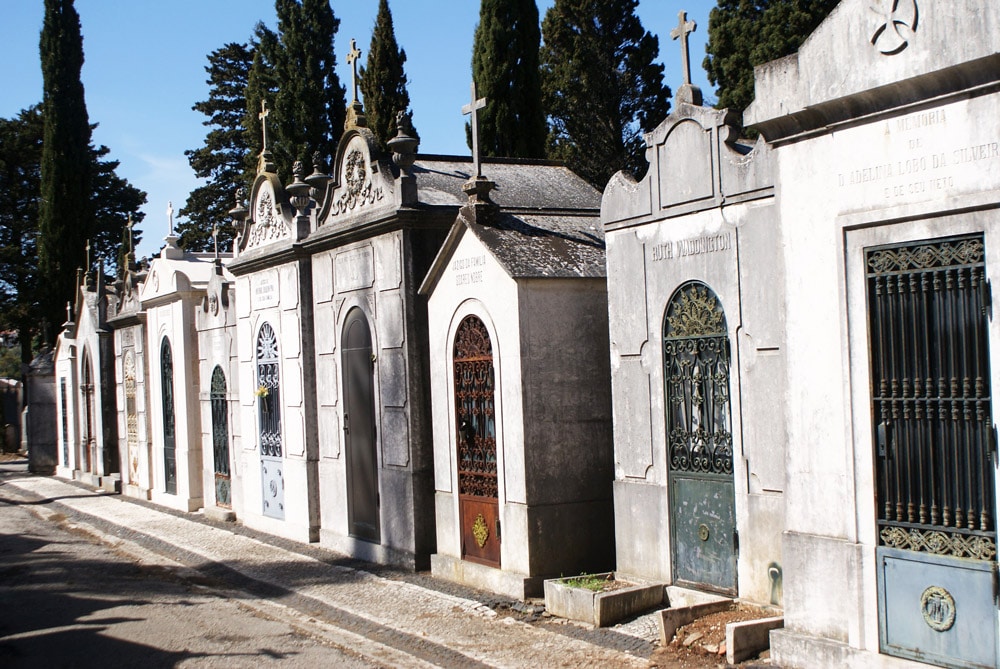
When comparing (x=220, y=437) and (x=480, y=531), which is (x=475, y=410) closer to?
(x=480, y=531)

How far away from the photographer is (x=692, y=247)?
25.7 feet

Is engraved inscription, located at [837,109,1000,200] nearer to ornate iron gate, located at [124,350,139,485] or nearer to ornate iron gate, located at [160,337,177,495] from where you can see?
ornate iron gate, located at [160,337,177,495]

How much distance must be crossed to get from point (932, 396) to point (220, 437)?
42.4 ft

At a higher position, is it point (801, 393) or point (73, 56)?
point (73, 56)

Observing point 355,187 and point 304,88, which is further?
point 304,88

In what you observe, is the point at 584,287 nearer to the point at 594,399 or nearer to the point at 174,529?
the point at 594,399

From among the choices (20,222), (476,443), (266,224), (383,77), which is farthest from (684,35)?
(20,222)

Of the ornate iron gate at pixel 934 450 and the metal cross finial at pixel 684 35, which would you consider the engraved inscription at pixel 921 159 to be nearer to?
the ornate iron gate at pixel 934 450

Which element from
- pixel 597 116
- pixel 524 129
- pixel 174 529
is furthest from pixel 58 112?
pixel 174 529

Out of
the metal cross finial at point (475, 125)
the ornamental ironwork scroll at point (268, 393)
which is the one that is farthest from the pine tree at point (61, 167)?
the metal cross finial at point (475, 125)

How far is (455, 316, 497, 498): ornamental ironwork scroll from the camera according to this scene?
31.9 ft

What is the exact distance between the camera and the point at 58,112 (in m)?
33.6

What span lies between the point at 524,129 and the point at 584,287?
1235cm

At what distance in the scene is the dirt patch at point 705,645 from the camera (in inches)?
261
